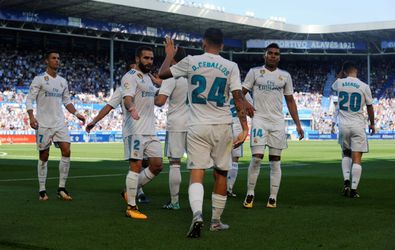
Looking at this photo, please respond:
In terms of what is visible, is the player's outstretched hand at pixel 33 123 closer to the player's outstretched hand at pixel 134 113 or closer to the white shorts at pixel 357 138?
the player's outstretched hand at pixel 134 113

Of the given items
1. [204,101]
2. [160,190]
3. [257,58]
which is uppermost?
[257,58]

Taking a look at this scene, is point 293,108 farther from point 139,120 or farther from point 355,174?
point 139,120

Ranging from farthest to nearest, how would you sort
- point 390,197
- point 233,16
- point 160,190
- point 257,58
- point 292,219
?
point 257,58, point 233,16, point 160,190, point 390,197, point 292,219

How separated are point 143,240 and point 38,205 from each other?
12.2ft

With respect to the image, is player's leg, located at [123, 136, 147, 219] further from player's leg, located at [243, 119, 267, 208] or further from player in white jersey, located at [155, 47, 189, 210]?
player's leg, located at [243, 119, 267, 208]

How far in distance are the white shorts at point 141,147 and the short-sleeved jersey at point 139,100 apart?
8 centimetres

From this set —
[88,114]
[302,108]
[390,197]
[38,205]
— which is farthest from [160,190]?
[302,108]

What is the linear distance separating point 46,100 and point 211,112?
177 inches

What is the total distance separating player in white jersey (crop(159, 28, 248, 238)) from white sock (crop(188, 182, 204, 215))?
29 millimetres

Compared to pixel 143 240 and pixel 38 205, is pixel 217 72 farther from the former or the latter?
pixel 38 205

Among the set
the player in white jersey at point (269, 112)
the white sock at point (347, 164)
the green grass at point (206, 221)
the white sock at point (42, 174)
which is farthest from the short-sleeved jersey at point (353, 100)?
the white sock at point (42, 174)

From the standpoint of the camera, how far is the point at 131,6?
5097cm

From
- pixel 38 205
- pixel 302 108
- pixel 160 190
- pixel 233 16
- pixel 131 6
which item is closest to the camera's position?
pixel 38 205

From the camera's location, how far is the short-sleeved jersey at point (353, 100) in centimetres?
1145
